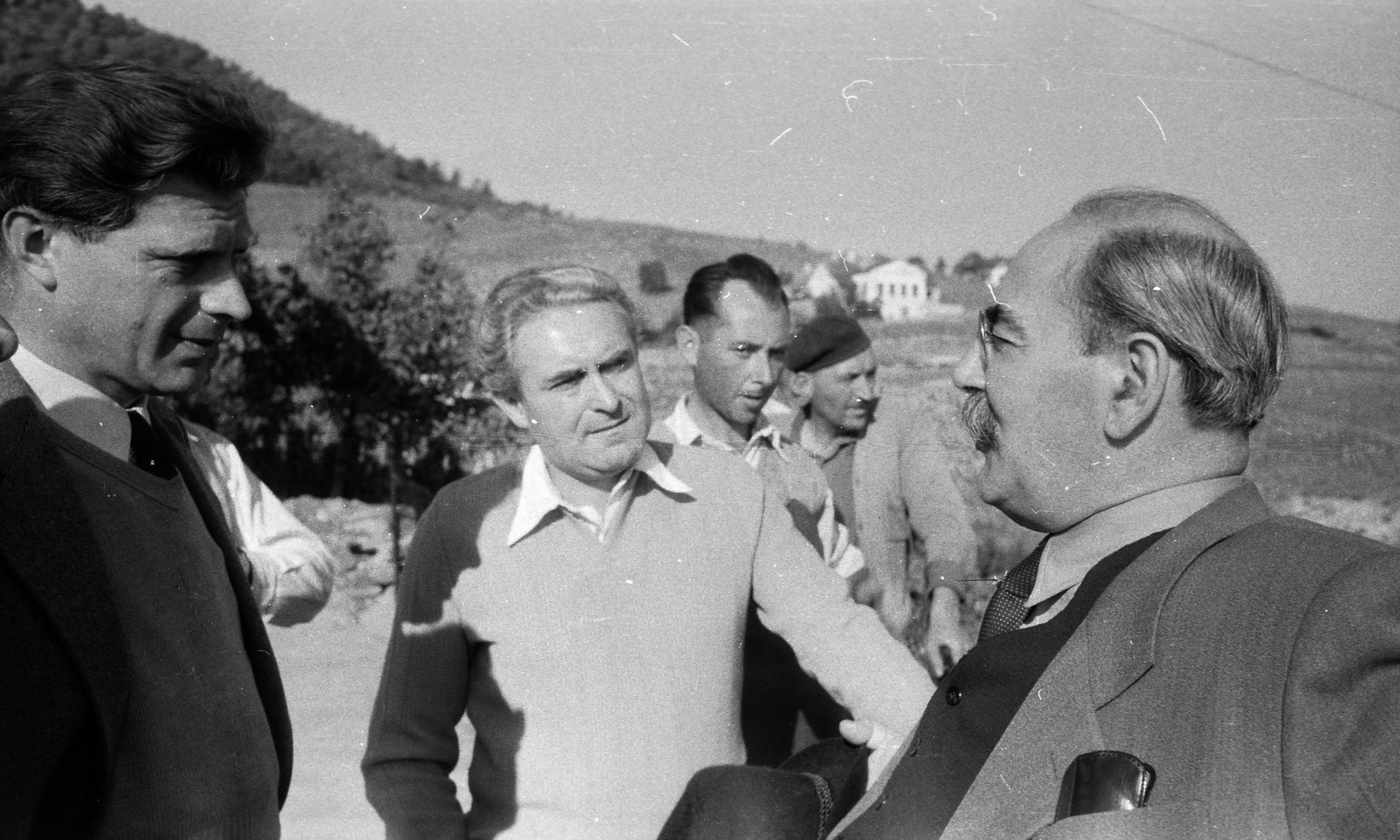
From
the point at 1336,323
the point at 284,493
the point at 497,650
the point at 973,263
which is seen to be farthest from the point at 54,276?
the point at 284,493

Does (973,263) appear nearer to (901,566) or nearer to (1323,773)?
(901,566)

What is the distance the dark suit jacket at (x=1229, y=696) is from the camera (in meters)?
1.22

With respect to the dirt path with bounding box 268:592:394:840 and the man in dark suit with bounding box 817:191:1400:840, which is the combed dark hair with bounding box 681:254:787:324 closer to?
the dirt path with bounding box 268:592:394:840

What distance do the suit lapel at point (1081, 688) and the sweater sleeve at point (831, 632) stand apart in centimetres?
73

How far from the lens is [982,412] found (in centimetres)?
178

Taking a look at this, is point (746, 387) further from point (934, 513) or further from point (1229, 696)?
point (1229, 696)

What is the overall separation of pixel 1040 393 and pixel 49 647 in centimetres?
128

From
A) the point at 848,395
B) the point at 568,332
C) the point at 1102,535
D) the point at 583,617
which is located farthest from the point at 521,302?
the point at 848,395

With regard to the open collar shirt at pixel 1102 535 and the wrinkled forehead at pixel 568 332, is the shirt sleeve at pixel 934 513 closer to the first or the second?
the wrinkled forehead at pixel 568 332

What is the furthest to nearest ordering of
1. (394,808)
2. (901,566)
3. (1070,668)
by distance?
(901,566) → (394,808) → (1070,668)

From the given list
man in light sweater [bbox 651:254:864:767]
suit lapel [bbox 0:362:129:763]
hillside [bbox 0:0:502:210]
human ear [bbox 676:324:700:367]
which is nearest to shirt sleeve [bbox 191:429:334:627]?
suit lapel [bbox 0:362:129:763]

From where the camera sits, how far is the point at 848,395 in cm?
470

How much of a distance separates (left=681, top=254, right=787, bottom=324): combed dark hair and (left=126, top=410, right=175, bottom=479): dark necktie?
2492 mm

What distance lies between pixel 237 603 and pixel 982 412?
47.6 inches
